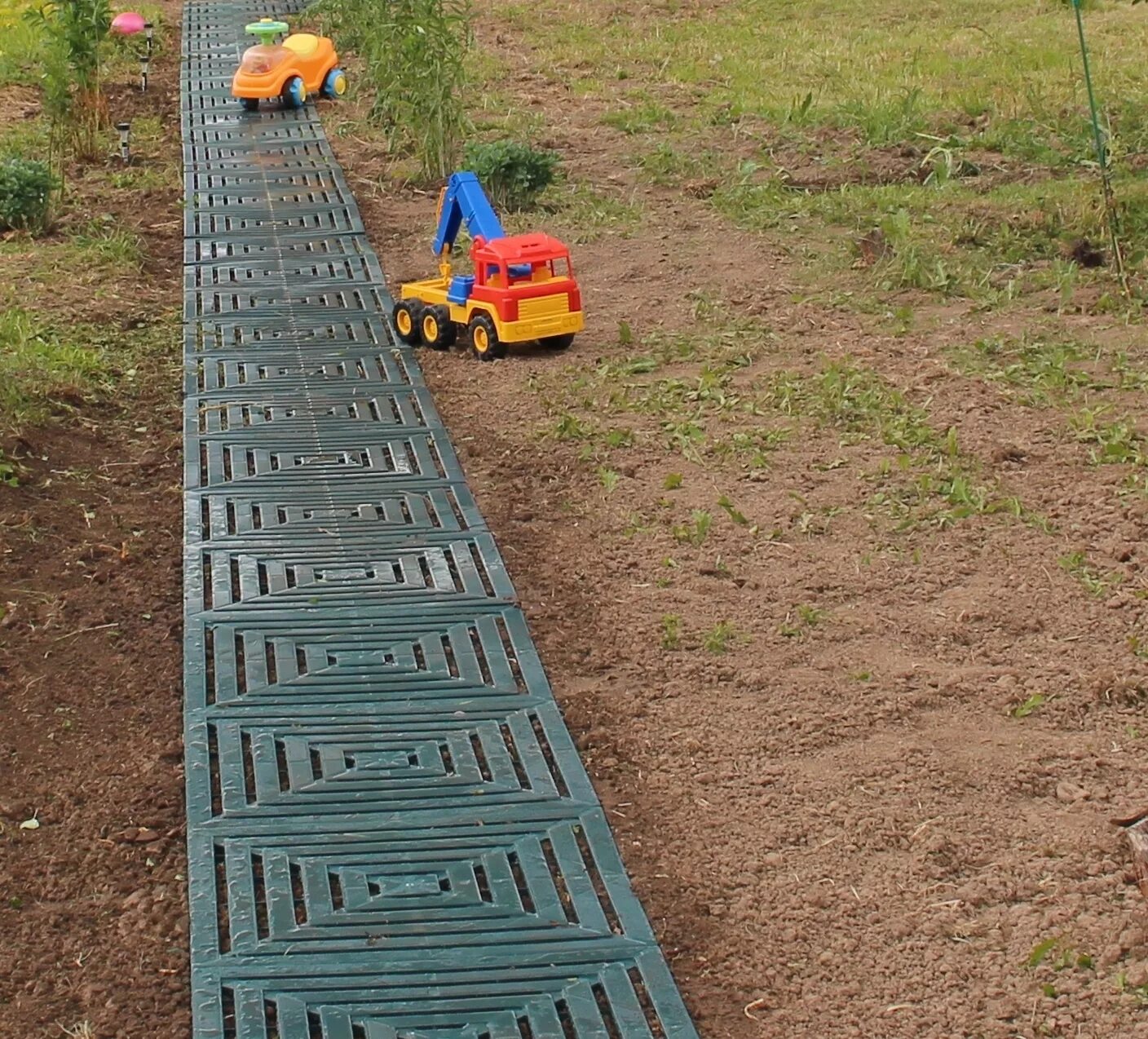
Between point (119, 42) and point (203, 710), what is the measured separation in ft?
32.6

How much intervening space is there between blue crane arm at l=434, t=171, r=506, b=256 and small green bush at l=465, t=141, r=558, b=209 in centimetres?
136

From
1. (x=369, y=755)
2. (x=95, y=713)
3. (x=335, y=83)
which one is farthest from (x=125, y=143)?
(x=369, y=755)

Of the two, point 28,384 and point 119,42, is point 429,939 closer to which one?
point 28,384

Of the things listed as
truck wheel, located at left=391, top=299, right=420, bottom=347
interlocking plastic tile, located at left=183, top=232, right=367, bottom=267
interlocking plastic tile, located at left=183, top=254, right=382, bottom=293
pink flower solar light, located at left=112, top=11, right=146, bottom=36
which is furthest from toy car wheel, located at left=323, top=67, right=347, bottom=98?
truck wheel, located at left=391, top=299, right=420, bottom=347

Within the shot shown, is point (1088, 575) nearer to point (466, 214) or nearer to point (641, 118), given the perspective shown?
point (466, 214)

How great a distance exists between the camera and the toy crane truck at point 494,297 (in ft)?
21.1

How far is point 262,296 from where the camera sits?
24.1 feet

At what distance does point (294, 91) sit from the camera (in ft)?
35.9

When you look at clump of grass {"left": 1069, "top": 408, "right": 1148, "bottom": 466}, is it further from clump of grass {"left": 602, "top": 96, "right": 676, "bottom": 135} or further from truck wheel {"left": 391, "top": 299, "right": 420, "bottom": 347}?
clump of grass {"left": 602, "top": 96, "right": 676, "bottom": 135}

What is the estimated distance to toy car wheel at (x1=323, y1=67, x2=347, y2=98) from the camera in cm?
1120

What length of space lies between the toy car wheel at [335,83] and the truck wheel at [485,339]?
5177 millimetres

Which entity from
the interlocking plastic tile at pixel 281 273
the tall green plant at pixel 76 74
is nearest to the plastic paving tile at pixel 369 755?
the interlocking plastic tile at pixel 281 273

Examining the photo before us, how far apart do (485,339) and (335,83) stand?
17.4 ft

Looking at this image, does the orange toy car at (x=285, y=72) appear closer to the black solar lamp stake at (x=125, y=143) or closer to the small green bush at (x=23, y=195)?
the black solar lamp stake at (x=125, y=143)
